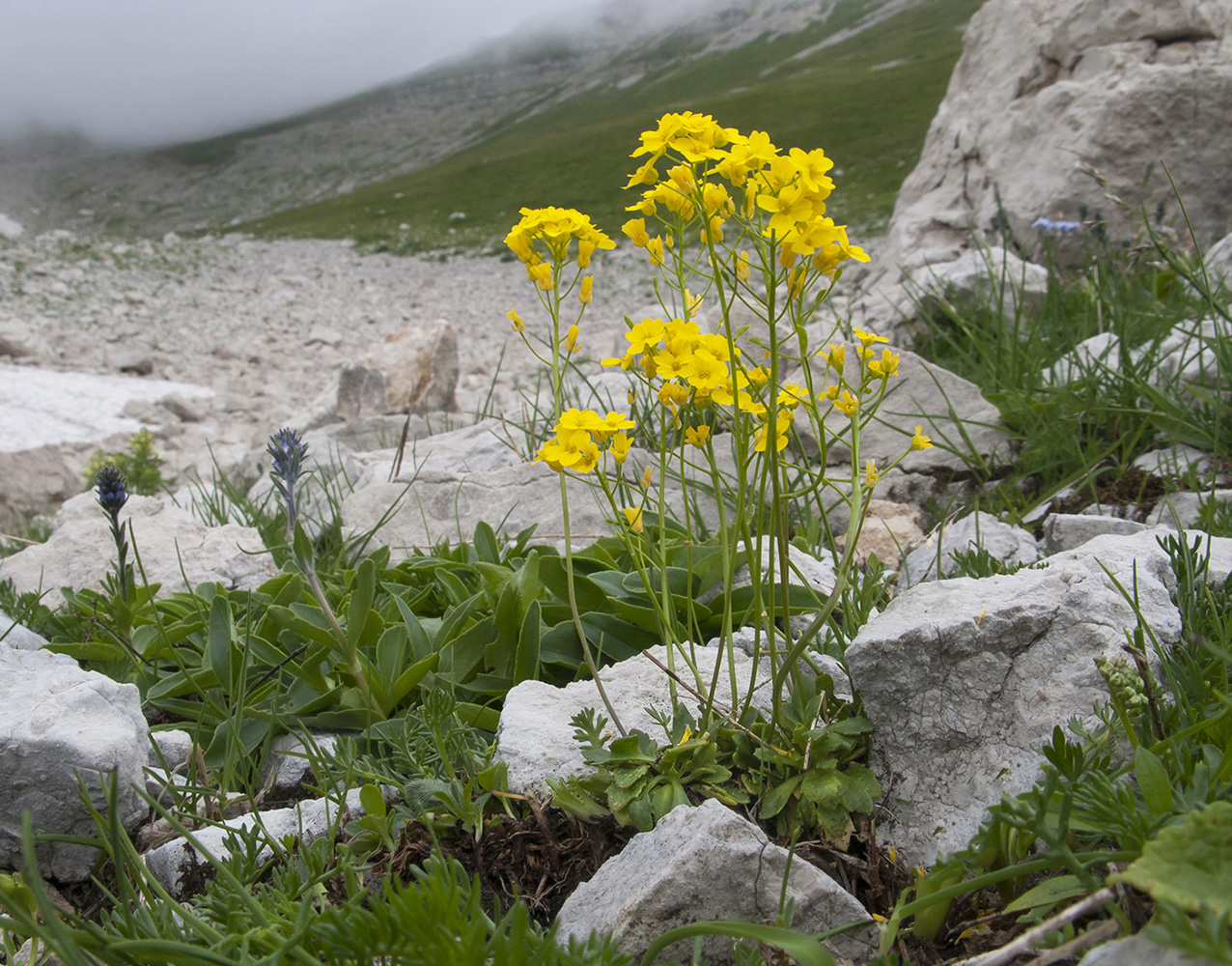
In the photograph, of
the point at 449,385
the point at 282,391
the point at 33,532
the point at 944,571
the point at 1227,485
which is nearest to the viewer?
the point at 944,571

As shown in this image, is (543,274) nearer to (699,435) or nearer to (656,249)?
(656,249)

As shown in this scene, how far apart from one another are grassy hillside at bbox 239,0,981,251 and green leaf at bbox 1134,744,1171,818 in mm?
22134

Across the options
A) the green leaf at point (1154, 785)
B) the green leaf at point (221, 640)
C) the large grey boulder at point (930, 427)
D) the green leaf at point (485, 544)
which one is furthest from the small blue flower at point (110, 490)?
the large grey boulder at point (930, 427)

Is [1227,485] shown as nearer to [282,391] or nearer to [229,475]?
[229,475]

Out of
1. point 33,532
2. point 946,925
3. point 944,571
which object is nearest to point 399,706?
point 946,925

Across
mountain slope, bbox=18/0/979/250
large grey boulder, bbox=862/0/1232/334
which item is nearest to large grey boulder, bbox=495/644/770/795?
large grey boulder, bbox=862/0/1232/334

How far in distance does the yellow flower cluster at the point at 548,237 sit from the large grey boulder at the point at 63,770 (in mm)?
1419

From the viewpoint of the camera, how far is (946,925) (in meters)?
1.41

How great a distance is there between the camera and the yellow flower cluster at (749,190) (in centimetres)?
149

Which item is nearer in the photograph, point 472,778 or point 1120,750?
point 1120,750

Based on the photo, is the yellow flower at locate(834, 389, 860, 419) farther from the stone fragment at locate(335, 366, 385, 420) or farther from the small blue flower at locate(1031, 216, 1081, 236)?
the stone fragment at locate(335, 366, 385, 420)

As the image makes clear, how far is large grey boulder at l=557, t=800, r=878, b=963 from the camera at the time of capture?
4.60 ft

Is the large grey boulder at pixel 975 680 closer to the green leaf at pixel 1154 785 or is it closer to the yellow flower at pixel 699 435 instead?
the green leaf at pixel 1154 785

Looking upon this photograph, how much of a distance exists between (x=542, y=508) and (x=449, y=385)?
6.31m
